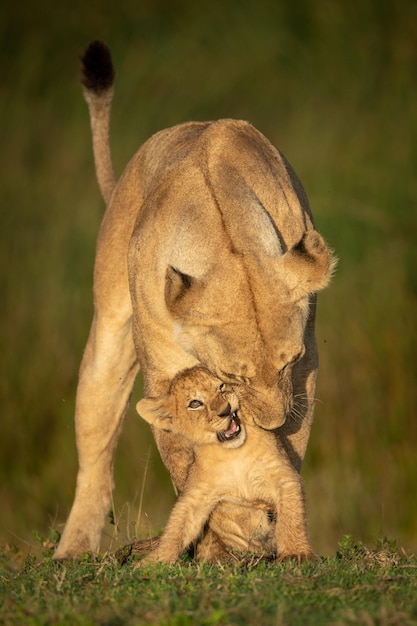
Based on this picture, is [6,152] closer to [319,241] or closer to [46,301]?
[46,301]

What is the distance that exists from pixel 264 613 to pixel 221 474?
1538mm

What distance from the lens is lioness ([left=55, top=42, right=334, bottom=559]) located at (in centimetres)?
544

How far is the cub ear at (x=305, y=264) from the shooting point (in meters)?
5.54

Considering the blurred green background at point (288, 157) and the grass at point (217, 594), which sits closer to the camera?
the grass at point (217, 594)

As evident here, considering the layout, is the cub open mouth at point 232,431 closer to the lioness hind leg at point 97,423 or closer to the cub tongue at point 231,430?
the cub tongue at point 231,430

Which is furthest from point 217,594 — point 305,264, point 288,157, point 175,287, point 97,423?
point 288,157

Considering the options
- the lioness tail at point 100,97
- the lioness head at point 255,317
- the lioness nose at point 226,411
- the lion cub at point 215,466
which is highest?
the lioness tail at point 100,97

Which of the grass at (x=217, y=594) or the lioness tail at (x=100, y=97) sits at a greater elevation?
the lioness tail at (x=100, y=97)

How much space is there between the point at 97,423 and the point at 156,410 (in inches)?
63.8

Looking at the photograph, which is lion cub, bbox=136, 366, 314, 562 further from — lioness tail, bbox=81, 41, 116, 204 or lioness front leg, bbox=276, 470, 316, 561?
lioness tail, bbox=81, 41, 116, 204

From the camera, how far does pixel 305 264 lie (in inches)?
218

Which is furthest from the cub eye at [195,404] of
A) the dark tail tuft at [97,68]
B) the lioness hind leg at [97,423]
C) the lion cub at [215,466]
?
the dark tail tuft at [97,68]

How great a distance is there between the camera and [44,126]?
13266 mm

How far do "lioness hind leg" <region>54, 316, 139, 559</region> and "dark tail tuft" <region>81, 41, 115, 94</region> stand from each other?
61.3 inches
